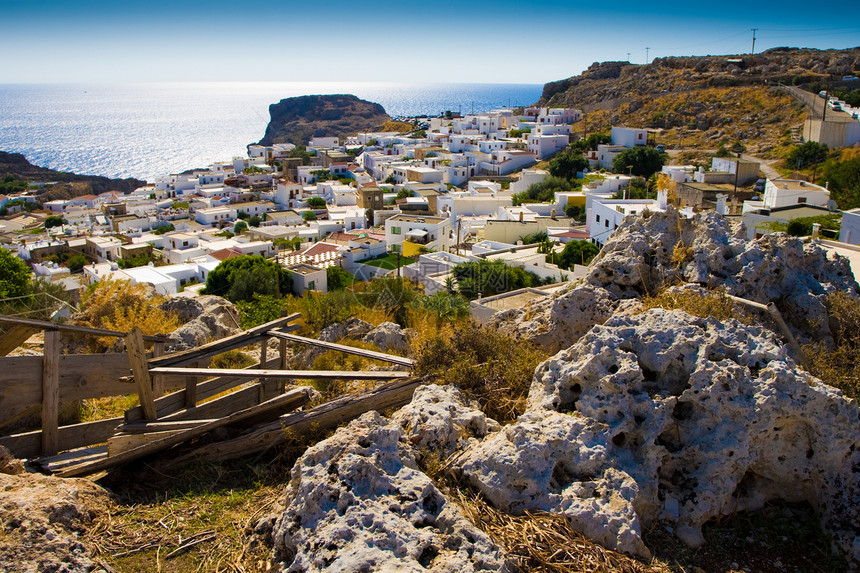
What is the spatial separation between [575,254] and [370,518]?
18.9m

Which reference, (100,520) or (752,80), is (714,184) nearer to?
(752,80)

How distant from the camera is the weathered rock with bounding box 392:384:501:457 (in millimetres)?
3172

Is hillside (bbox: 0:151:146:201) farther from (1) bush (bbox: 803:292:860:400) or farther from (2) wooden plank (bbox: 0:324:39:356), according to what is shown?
(1) bush (bbox: 803:292:860:400)

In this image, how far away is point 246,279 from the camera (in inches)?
835

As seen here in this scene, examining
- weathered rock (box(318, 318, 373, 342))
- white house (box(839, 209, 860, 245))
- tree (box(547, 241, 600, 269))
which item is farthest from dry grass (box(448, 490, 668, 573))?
tree (box(547, 241, 600, 269))

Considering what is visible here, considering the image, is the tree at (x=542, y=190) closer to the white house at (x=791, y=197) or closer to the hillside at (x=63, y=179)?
the white house at (x=791, y=197)

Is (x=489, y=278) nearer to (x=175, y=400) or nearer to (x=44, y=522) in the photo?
(x=175, y=400)

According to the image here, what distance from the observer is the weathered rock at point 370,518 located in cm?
228

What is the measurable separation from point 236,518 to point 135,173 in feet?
368

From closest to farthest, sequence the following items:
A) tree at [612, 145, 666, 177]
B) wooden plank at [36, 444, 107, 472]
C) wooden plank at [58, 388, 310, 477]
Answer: wooden plank at [58, 388, 310, 477]
wooden plank at [36, 444, 107, 472]
tree at [612, 145, 666, 177]

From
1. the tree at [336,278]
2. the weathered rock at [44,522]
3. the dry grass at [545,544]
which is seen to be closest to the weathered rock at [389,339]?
the weathered rock at [44,522]

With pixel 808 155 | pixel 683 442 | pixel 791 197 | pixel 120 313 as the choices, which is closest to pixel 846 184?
pixel 791 197

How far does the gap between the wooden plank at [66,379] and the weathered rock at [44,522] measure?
70 centimetres

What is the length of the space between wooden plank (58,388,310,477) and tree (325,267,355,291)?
20.3m
